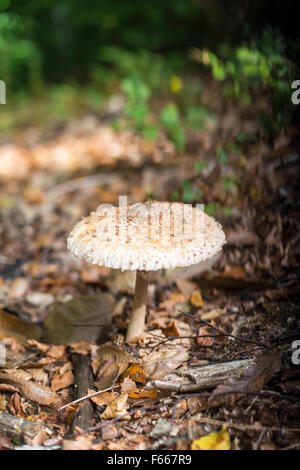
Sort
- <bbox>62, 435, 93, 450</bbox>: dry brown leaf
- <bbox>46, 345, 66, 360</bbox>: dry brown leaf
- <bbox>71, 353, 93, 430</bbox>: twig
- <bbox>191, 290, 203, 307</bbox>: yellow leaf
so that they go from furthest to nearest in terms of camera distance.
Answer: <bbox>191, 290, 203, 307</bbox>: yellow leaf < <bbox>46, 345, 66, 360</bbox>: dry brown leaf < <bbox>71, 353, 93, 430</bbox>: twig < <bbox>62, 435, 93, 450</bbox>: dry brown leaf

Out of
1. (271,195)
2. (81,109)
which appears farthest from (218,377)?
(81,109)

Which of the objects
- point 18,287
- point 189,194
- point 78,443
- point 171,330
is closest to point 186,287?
point 171,330

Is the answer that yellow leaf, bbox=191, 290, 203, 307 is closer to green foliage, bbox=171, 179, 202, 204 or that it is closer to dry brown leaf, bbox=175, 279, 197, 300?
dry brown leaf, bbox=175, 279, 197, 300

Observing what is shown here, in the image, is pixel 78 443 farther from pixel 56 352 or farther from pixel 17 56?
pixel 17 56

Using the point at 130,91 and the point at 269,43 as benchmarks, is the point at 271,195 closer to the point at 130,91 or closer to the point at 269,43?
the point at 269,43

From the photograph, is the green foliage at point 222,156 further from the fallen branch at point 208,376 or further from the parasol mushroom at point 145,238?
the fallen branch at point 208,376

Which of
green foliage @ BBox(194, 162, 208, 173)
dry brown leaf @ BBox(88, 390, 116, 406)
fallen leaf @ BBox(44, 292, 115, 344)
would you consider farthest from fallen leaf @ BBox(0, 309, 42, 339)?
green foliage @ BBox(194, 162, 208, 173)

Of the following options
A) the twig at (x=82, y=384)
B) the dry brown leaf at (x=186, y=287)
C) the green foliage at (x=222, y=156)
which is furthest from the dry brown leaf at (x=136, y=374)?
the green foliage at (x=222, y=156)
